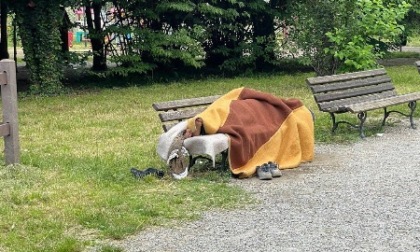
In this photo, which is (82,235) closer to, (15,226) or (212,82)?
(15,226)

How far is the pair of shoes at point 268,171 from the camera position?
7092 millimetres

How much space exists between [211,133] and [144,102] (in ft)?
22.2

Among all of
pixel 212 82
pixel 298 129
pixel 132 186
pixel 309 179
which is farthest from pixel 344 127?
pixel 212 82

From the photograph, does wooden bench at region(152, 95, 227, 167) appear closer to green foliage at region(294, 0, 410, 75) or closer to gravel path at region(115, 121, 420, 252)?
gravel path at region(115, 121, 420, 252)

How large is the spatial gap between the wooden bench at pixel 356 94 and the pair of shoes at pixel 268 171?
83.6 inches

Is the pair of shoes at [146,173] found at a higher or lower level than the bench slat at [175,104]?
lower

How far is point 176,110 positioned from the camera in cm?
844

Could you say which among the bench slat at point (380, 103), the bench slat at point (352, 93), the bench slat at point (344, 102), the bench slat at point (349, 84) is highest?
the bench slat at point (349, 84)

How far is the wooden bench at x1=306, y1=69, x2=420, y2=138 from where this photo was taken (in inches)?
371

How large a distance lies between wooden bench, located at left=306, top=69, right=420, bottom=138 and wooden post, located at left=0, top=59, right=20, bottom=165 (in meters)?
3.95

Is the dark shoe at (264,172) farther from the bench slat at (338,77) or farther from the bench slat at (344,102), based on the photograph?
the bench slat at (338,77)

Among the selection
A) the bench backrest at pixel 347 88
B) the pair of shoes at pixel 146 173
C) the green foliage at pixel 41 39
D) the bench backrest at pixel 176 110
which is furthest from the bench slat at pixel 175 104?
the green foliage at pixel 41 39

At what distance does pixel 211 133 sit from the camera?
23.5 feet

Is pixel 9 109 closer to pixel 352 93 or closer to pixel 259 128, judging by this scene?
pixel 259 128
